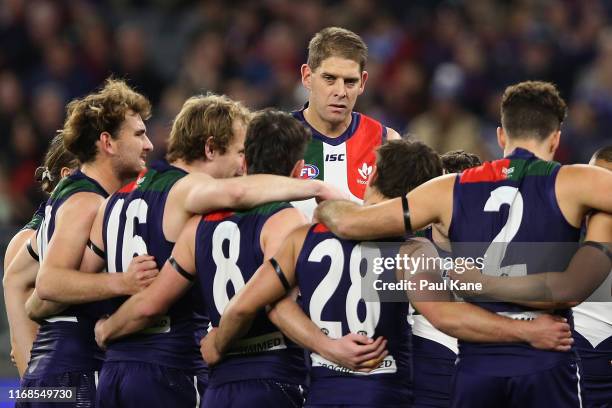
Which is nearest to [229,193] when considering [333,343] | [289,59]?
[333,343]

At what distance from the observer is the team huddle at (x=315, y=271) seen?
4715 millimetres

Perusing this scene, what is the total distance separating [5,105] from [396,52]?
5132 millimetres

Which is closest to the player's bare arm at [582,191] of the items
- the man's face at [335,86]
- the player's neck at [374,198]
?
the player's neck at [374,198]

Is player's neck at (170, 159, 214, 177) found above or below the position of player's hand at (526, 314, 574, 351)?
above

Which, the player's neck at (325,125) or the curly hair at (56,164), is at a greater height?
the player's neck at (325,125)

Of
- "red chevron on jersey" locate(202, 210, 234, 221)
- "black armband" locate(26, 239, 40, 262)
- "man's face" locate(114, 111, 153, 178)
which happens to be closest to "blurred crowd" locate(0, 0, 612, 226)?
"black armband" locate(26, 239, 40, 262)

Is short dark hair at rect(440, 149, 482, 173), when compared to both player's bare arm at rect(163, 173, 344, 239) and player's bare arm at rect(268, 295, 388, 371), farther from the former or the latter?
player's bare arm at rect(268, 295, 388, 371)

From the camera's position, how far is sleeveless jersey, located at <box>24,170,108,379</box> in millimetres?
5832

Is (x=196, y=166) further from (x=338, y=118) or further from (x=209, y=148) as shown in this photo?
(x=338, y=118)

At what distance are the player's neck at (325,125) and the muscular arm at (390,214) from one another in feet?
6.26

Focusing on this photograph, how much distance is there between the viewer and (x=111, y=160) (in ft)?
19.5

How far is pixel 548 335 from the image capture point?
15.6 feet

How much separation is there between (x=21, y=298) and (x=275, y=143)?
2252 millimetres

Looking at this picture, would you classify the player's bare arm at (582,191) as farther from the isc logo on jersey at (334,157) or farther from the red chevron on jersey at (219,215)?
the isc logo on jersey at (334,157)
